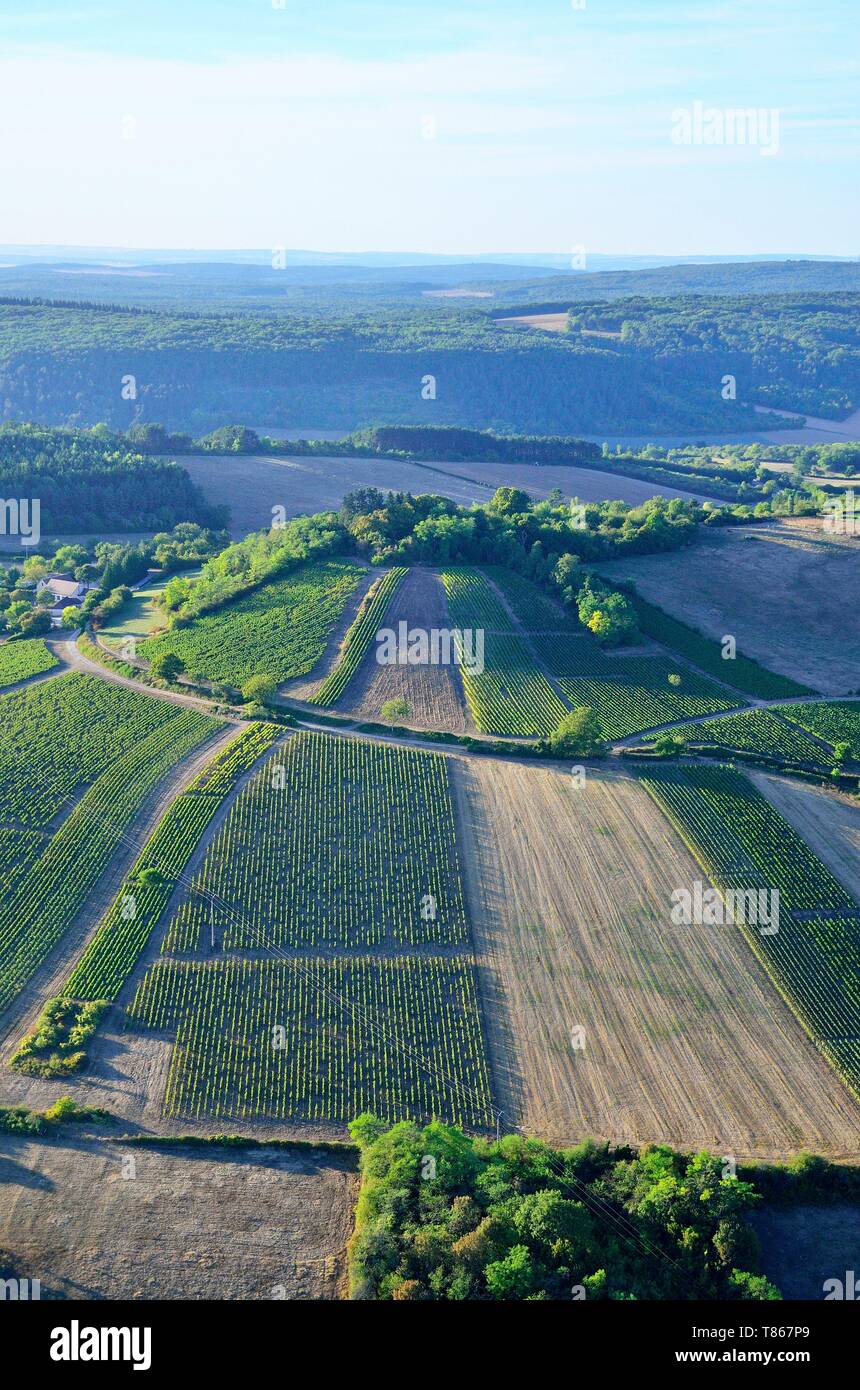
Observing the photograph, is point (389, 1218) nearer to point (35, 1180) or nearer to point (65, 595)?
A: point (35, 1180)

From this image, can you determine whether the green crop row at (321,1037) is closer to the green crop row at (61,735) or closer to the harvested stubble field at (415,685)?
the green crop row at (61,735)

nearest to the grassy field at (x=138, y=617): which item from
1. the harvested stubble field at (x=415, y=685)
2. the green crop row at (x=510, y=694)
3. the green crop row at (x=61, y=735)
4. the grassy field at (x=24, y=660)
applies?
the grassy field at (x=24, y=660)

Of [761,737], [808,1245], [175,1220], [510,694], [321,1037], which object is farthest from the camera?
[510,694]

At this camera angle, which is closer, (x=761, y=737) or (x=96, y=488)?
(x=761, y=737)

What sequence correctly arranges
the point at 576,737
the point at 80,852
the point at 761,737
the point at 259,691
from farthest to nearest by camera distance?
the point at 259,691
the point at 761,737
the point at 576,737
the point at 80,852

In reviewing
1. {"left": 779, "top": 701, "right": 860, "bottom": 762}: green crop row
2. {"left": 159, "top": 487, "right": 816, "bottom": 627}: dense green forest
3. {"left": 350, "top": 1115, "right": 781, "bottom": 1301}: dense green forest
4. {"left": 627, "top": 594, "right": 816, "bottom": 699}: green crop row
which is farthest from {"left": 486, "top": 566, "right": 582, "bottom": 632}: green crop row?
{"left": 350, "top": 1115, "right": 781, "bottom": 1301}: dense green forest

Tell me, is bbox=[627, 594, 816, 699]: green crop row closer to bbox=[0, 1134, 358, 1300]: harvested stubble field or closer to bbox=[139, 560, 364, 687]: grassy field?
bbox=[139, 560, 364, 687]: grassy field

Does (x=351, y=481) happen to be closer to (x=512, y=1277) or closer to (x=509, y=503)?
(x=509, y=503)

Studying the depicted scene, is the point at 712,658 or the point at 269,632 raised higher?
the point at 269,632

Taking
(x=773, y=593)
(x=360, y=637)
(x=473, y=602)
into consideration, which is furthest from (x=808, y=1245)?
(x=773, y=593)

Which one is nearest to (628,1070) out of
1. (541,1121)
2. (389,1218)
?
(541,1121)
